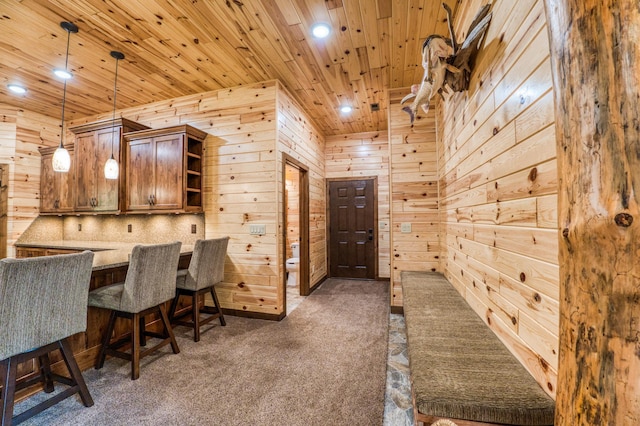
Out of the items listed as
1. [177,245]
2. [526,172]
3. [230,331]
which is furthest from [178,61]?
[526,172]

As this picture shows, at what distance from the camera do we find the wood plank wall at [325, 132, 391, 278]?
5176 mm

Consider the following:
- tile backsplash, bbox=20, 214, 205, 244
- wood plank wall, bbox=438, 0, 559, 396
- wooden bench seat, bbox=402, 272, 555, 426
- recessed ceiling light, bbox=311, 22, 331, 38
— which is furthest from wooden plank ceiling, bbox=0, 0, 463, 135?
wooden bench seat, bbox=402, 272, 555, 426

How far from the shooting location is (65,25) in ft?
7.91

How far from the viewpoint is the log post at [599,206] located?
0.57 metres

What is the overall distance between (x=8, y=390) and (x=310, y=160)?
3.91 metres

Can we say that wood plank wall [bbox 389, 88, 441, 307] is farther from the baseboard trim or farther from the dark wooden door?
the dark wooden door

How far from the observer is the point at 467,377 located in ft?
3.61

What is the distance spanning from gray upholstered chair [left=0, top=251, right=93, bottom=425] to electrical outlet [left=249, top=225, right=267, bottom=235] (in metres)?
1.72

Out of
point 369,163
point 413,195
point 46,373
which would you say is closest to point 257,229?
point 413,195

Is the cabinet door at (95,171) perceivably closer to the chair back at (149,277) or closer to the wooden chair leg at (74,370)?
the chair back at (149,277)

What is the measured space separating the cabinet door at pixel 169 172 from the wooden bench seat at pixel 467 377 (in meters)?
2.84

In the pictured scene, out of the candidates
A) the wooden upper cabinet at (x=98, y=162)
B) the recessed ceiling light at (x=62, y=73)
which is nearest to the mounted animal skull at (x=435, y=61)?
the wooden upper cabinet at (x=98, y=162)

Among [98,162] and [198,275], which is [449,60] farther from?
[98,162]

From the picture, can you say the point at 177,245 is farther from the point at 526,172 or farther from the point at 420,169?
the point at 420,169
